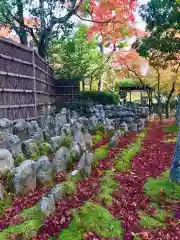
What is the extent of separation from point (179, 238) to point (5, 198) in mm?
2743

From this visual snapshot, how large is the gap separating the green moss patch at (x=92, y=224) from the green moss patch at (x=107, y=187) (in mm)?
511

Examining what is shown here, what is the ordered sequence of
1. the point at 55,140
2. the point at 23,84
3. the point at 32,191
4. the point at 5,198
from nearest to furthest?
the point at 5,198 < the point at 32,191 < the point at 55,140 < the point at 23,84

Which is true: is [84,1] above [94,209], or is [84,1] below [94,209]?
above

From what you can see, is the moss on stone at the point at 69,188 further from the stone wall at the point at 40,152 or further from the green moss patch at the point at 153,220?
the green moss patch at the point at 153,220

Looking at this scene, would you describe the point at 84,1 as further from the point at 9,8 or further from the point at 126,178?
the point at 126,178

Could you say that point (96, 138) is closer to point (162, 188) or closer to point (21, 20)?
point (162, 188)


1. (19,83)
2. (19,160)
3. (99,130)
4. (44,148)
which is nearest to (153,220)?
(19,160)

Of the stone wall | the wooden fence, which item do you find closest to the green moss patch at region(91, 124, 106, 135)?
the stone wall

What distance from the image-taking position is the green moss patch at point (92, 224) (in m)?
5.07

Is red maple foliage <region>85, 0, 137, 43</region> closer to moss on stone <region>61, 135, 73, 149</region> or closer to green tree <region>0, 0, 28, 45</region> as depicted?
green tree <region>0, 0, 28, 45</region>

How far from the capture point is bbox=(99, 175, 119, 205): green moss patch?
6422 mm

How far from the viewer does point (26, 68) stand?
14.2 m

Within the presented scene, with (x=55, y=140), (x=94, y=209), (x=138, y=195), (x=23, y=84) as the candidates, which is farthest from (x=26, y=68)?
(x=94, y=209)

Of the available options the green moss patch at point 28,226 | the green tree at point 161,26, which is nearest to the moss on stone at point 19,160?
the green moss patch at point 28,226
